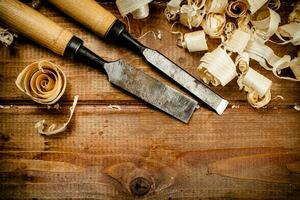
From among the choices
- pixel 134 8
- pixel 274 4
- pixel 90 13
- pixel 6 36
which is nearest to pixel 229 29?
pixel 274 4

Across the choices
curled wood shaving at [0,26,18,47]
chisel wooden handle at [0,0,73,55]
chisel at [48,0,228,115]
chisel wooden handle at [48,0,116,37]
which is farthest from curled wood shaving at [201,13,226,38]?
curled wood shaving at [0,26,18,47]

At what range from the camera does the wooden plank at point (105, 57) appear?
928mm

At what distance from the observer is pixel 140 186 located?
36.0 inches

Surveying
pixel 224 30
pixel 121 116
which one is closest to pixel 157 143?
pixel 121 116

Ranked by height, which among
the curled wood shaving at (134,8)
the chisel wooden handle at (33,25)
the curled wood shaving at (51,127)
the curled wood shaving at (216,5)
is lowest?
the curled wood shaving at (51,127)

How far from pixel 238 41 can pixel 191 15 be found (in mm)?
137

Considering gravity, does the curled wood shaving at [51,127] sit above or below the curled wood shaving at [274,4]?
above

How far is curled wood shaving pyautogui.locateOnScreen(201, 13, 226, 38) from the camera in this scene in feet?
3.05

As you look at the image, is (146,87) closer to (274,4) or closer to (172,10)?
(172,10)

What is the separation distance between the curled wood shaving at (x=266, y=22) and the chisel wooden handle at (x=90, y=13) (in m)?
0.37

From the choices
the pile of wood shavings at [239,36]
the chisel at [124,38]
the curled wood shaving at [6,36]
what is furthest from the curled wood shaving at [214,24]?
the curled wood shaving at [6,36]

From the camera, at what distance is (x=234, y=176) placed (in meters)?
0.94

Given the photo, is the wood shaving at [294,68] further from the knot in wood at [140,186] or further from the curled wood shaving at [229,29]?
the knot in wood at [140,186]

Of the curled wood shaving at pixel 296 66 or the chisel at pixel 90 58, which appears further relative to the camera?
the curled wood shaving at pixel 296 66
